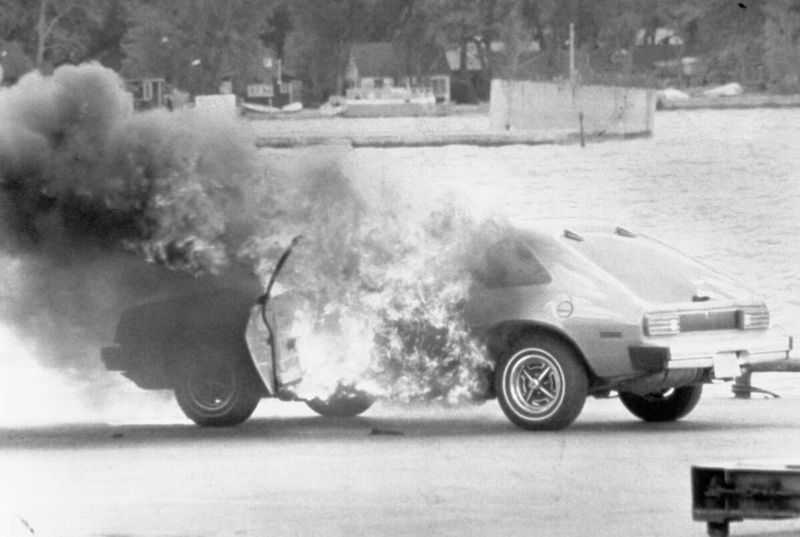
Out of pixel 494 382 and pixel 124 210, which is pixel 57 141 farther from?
pixel 494 382

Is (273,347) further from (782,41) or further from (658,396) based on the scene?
(782,41)

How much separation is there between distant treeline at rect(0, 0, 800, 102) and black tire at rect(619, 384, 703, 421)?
273 feet

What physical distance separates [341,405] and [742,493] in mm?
6592

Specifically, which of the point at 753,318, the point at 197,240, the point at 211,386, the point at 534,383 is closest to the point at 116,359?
the point at 211,386

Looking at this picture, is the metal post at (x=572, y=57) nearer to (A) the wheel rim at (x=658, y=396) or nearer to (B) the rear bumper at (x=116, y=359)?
(A) the wheel rim at (x=658, y=396)

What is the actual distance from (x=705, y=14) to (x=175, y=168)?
12083cm

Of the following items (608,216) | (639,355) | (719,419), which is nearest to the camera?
(639,355)

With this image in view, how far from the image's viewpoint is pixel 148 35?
103 metres

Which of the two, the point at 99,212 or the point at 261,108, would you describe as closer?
the point at 99,212

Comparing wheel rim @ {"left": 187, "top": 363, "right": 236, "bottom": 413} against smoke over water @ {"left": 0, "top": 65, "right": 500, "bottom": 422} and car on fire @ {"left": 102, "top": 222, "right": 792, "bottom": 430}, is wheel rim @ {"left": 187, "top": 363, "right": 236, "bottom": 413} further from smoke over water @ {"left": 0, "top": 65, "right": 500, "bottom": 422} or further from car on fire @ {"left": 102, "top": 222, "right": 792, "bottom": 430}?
smoke over water @ {"left": 0, "top": 65, "right": 500, "bottom": 422}

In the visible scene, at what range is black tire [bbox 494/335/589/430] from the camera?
14.1 meters

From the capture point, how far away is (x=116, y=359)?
49.1ft

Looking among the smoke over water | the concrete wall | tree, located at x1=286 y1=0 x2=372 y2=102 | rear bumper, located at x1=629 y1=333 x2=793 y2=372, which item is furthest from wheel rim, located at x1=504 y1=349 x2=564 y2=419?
tree, located at x1=286 y1=0 x2=372 y2=102

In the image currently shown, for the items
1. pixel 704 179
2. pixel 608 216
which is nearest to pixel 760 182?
pixel 704 179
